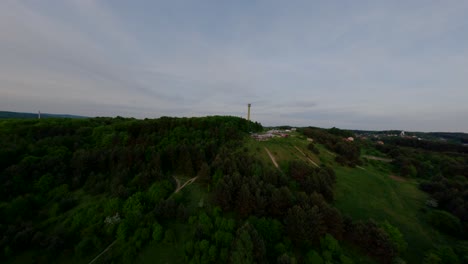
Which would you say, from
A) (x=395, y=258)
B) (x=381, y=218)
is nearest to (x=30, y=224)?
(x=395, y=258)

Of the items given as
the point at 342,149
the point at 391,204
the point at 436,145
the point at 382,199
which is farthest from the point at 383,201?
the point at 436,145

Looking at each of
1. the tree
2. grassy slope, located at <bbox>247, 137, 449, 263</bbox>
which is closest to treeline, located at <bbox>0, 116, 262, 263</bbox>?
grassy slope, located at <bbox>247, 137, 449, 263</bbox>

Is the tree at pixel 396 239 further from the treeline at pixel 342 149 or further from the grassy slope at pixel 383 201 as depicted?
the treeline at pixel 342 149

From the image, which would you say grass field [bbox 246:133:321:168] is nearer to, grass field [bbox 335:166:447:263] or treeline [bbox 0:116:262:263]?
treeline [bbox 0:116:262:263]

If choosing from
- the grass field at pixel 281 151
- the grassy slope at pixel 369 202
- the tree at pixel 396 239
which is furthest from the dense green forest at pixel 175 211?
the grass field at pixel 281 151

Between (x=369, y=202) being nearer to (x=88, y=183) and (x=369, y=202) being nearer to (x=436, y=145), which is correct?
(x=88, y=183)
